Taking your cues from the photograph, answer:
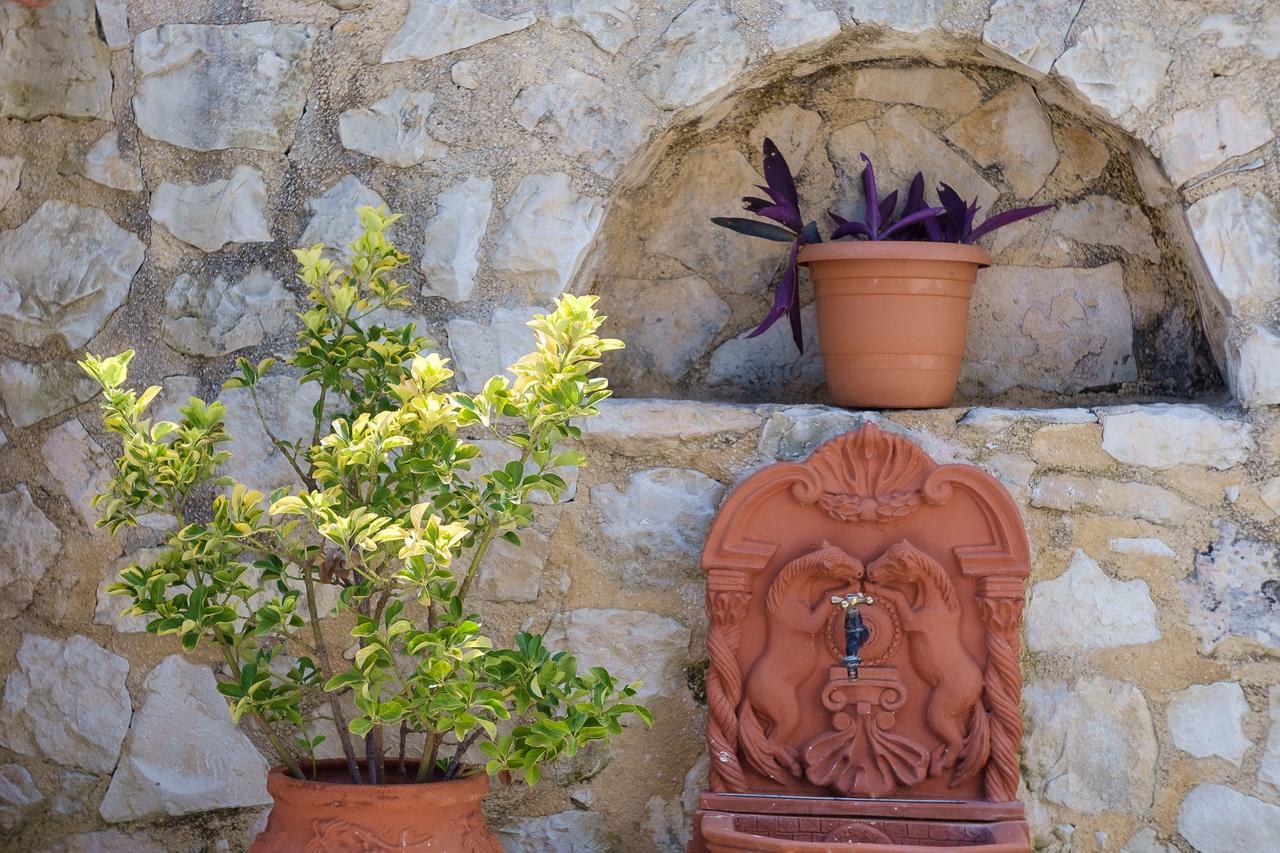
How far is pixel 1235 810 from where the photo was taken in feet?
7.06

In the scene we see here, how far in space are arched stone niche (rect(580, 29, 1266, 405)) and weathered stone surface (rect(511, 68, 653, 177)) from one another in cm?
9

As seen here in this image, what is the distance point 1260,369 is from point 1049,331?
1.43 feet

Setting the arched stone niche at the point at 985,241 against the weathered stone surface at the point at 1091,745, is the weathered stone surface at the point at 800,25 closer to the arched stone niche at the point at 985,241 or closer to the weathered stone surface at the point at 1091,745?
the arched stone niche at the point at 985,241

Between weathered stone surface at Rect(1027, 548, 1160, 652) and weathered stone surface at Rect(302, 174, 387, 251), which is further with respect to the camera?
weathered stone surface at Rect(302, 174, 387, 251)

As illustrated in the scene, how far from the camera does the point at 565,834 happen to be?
231 centimetres

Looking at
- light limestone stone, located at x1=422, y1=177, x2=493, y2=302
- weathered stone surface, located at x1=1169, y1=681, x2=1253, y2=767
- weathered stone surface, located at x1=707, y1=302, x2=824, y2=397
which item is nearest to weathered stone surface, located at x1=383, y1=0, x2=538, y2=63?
light limestone stone, located at x1=422, y1=177, x2=493, y2=302

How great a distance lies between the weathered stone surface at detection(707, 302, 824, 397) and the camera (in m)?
2.61

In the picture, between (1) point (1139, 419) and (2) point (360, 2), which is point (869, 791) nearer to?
(1) point (1139, 419)

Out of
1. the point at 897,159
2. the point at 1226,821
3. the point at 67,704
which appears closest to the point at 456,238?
the point at 897,159

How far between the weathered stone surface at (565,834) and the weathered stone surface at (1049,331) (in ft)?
3.52

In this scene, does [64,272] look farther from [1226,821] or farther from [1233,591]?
[1226,821]

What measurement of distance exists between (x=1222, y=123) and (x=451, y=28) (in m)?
1.31

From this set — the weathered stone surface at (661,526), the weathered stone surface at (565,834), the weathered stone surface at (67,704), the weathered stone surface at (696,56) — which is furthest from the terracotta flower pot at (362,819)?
the weathered stone surface at (696,56)

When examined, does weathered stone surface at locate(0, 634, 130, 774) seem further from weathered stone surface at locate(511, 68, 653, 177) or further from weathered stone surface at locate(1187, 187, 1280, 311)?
weathered stone surface at locate(1187, 187, 1280, 311)
